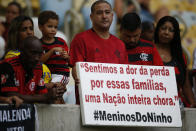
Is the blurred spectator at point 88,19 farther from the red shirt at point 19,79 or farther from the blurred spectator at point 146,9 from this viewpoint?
the red shirt at point 19,79

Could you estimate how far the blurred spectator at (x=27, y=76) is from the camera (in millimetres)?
6230

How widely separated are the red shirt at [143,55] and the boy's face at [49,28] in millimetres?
936

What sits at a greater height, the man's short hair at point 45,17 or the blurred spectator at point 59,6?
the blurred spectator at point 59,6

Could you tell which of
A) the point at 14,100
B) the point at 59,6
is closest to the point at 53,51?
the point at 14,100

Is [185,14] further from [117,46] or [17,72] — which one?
[17,72]

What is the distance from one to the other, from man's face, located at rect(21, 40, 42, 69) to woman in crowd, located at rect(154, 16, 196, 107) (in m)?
2.01

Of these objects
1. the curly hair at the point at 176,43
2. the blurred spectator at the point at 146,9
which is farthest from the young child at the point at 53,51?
the blurred spectator at the point at 146,9

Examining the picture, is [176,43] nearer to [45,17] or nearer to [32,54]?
[45,17]

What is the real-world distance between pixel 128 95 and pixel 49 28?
136 cm

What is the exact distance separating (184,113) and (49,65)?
5.50 feet

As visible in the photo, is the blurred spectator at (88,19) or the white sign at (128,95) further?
the blurred spectator at (88,19)

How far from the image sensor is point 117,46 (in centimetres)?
715

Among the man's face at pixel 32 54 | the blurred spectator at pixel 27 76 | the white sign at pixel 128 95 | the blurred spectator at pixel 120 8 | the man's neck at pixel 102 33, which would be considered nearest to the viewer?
the blurred spectator at pixel 27 76

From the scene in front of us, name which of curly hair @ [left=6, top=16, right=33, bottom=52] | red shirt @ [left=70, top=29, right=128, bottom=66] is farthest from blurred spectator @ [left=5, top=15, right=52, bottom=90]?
red shirt @ [left=70, top=29, right=128, bottom=66]
